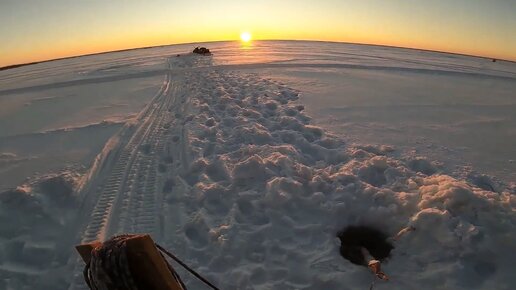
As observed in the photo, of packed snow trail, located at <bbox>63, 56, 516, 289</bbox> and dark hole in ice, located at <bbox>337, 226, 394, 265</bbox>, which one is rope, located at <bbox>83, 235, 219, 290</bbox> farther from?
dark hole in ice, located at <bbox>337, 226, 394, 265</bbox>

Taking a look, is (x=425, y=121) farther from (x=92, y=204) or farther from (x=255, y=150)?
(x=92, y=204)

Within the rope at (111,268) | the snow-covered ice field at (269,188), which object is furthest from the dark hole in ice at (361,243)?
the rope at (111,268)

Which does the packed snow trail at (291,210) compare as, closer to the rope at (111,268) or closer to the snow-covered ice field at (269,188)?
the snow-covered ice field at (269,188)

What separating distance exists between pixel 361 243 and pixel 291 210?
105cm

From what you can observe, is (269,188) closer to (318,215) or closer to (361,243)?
Result: (318,215)


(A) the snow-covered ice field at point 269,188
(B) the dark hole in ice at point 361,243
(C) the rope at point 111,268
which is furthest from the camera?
(B) the dark hole in ice at point 361,243

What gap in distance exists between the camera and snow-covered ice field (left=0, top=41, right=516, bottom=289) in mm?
4109

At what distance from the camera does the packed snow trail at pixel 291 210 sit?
401cm

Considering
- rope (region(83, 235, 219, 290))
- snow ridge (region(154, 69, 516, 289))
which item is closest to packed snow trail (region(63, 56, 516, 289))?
snow ridge (region(154, 69, 516, 289))

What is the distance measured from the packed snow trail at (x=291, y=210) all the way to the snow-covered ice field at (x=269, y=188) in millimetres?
19

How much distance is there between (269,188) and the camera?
5.38 m

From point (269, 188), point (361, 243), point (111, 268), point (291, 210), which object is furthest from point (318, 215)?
point (111, 268)

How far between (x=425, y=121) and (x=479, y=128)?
3.78 ft

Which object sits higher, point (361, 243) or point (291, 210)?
point (291, 210)
